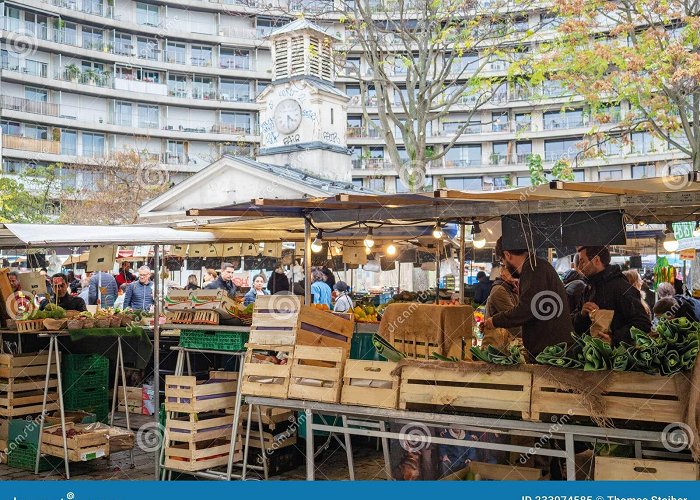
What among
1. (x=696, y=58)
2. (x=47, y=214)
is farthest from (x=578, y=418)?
(x=47, y=214)

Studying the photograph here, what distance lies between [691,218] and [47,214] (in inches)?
1433

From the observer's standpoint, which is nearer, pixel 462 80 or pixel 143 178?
pixel 143 178

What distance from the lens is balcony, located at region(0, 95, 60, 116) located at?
4566 centimetres

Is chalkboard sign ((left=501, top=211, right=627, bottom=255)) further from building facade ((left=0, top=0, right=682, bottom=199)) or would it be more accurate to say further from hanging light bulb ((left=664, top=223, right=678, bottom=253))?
building facade ((left=0, top=0, right=682, bottom=199))

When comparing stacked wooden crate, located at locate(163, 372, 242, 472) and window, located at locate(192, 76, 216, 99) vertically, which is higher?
window, located at locate(192, 76, 216, 99)

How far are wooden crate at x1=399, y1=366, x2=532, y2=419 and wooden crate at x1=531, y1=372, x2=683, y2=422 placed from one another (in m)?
0.11

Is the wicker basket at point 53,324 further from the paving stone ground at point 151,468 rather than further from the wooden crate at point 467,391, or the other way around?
the wooden crate at point 467,391

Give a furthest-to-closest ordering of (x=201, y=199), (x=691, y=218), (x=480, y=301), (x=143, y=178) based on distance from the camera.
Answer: (x=143, y=178), (x=201, y=199), (x=480, y=301), (x=691, y=218)

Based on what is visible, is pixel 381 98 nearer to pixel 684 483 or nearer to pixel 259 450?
pixel 259 450

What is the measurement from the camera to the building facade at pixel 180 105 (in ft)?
155

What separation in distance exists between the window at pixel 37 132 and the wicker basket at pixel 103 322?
4190cm

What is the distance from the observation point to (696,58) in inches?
587

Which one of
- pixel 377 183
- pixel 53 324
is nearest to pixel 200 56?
pixel 377 183

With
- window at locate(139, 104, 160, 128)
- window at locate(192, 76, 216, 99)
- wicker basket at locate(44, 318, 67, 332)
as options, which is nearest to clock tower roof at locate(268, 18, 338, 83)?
wicker basket at locate(44, 318, 67, 332)
